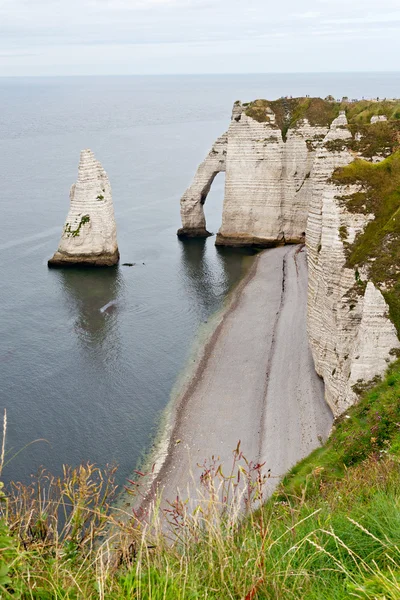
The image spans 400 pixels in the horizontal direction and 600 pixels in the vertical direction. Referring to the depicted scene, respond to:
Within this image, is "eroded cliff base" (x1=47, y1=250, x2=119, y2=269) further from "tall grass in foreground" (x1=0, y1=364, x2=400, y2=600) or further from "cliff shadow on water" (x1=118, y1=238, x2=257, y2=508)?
"tall grass in foreground" (x1=0, y1=364, x2=400, y2=600)

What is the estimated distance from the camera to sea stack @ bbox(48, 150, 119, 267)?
41312mm

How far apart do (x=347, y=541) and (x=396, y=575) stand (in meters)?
1.02

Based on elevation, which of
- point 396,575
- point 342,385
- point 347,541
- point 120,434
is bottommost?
point 120,434

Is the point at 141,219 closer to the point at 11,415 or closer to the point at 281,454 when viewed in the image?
the point at 11,415

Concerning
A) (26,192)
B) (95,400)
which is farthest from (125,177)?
(95,400)

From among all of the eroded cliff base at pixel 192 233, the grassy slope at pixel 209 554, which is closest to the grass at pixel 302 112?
the eroded cliff base at pixel 192 233

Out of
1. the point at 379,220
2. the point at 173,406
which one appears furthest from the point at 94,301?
the point at 379,220

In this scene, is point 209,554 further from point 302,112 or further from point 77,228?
point 302,112

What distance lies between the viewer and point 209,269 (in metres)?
43.6

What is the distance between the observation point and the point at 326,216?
1938 cm

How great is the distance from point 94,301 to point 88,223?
294 inches

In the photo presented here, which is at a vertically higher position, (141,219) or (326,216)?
(326,216)

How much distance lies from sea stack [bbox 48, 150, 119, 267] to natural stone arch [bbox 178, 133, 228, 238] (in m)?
9.60

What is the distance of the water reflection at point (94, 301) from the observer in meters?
31.7
